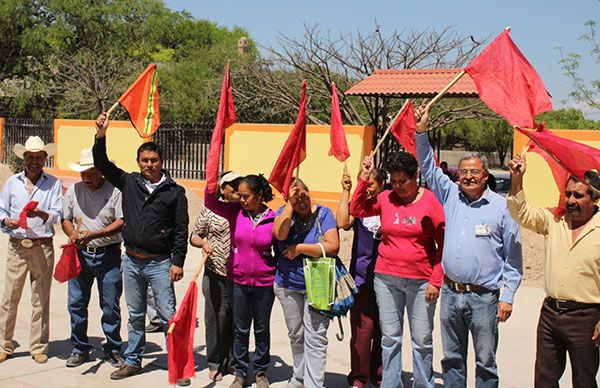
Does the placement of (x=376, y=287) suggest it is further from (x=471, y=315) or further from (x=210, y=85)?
(x=210, y=85)

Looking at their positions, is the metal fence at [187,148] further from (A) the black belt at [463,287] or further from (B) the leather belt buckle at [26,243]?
(A) the black belt at [463,287]

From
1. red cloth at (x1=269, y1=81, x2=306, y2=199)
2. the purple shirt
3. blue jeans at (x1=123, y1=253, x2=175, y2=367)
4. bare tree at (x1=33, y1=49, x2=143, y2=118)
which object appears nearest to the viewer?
the purple shirt

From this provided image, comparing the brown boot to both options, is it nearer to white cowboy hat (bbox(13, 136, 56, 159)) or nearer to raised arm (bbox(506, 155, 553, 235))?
white cowboy hat (bbox(13, 136, 56, 159))

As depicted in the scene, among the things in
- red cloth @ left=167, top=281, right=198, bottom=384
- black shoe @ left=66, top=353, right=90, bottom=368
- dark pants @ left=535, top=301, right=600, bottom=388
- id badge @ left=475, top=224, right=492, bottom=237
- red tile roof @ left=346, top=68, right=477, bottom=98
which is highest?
red tile roof @ left=346, top=68, right=477, bottom=98

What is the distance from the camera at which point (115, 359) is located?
282 inches

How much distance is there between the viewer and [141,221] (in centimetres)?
678

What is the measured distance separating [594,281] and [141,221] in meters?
3.66

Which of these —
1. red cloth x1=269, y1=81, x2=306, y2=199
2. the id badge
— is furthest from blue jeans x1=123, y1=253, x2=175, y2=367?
the id badge

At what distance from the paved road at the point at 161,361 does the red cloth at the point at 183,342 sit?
0.33 m

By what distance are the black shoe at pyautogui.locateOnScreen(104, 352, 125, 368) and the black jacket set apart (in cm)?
105

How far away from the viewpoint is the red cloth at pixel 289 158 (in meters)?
6.46

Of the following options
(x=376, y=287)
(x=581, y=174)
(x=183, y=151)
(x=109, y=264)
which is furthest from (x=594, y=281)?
(x=183, y=151)

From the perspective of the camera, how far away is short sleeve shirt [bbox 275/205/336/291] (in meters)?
6.22

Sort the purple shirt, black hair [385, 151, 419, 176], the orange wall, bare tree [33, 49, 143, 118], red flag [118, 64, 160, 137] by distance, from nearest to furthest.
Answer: black hair [385, 151, 419, 176] → the purple shirt → red flag [118, 64, 160, 137] → the orange wall → bare tree [33, 49, 143, 118]
